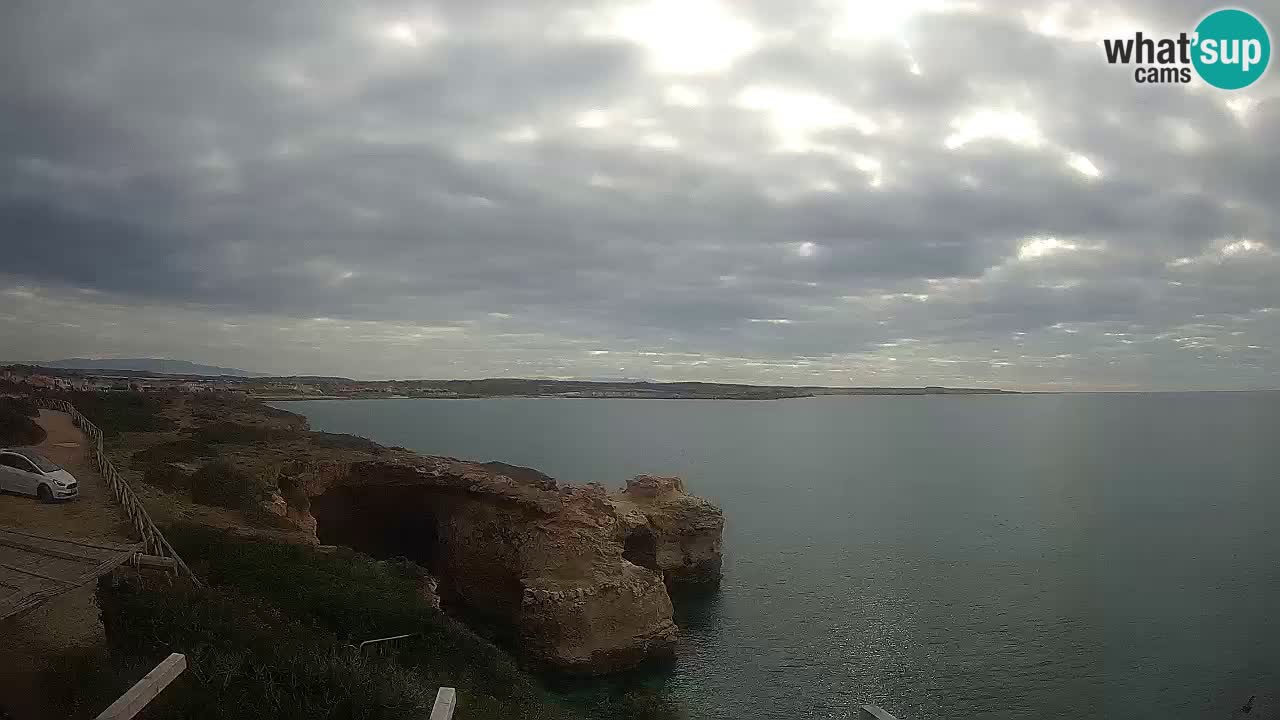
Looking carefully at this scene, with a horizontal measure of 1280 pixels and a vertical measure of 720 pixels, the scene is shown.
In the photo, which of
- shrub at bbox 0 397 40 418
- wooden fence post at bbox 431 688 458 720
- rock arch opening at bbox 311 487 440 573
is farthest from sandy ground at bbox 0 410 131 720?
shrub at bbox 0 397 40 418

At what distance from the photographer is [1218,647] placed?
30.7m

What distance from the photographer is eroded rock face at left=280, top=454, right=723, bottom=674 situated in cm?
2659

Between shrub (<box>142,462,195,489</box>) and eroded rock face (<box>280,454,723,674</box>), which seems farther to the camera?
eroded rock face (<box>280,454,723,674</box>)

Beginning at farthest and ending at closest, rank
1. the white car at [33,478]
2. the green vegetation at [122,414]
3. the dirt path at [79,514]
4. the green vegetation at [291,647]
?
the green vegetation at [122,414] → the white car at [33,478] → the dirt path at [79,514] → the green vegetation at [291,647]

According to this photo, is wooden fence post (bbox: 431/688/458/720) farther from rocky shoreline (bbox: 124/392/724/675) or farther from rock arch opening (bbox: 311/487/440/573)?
rock arch opening (bbox: 311/487/440/573)

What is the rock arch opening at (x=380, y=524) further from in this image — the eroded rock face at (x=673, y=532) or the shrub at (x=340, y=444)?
the eroded rock face at (x=673, y=532)

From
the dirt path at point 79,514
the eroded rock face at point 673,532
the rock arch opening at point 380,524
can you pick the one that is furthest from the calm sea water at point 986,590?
the dirt path at point 79,514

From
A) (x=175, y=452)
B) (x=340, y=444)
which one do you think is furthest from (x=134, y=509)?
(x=340, y=444)

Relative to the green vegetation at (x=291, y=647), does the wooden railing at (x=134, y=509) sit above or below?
above

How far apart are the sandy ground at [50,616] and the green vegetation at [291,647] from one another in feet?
1.13

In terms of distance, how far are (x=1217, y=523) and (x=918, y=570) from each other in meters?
31.6

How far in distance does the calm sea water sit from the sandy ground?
720 inches

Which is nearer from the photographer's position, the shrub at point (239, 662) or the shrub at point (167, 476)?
the shrub at point (239, 662)

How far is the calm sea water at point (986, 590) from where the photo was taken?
86.7 feet
